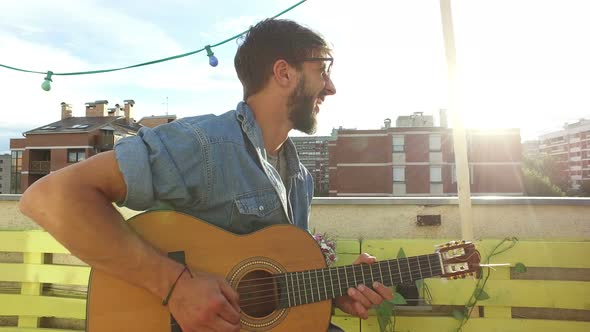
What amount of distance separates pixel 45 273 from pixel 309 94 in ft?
9.01

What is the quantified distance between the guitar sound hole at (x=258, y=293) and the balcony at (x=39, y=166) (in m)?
54.8

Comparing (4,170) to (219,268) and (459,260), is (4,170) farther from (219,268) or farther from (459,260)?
(459,260)

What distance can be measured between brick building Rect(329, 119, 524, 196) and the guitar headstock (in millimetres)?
48612

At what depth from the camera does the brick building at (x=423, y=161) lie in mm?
48938

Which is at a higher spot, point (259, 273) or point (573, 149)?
point (573, 149)

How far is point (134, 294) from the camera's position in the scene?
1.34 metres

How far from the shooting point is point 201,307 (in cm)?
130

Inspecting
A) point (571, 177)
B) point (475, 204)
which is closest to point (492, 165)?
point (475, 204)

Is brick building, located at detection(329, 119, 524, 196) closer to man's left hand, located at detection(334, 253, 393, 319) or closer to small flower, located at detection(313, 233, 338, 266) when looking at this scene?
small flower, located at detection(313, 233, 338, 266)

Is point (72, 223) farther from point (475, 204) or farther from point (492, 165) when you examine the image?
point (492, 165)

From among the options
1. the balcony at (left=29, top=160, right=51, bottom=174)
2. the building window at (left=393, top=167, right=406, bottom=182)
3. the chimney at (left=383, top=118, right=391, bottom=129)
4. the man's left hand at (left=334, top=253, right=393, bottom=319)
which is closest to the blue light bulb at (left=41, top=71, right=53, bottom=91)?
the man's left hand at (left=334, top=253, right=393, bottom=319)

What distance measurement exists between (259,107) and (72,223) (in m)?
0.92

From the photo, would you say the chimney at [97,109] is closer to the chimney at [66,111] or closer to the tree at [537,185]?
the chimney at [66,111]

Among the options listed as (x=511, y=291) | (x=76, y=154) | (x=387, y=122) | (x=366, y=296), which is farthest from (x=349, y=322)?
(x=76, y=154)
